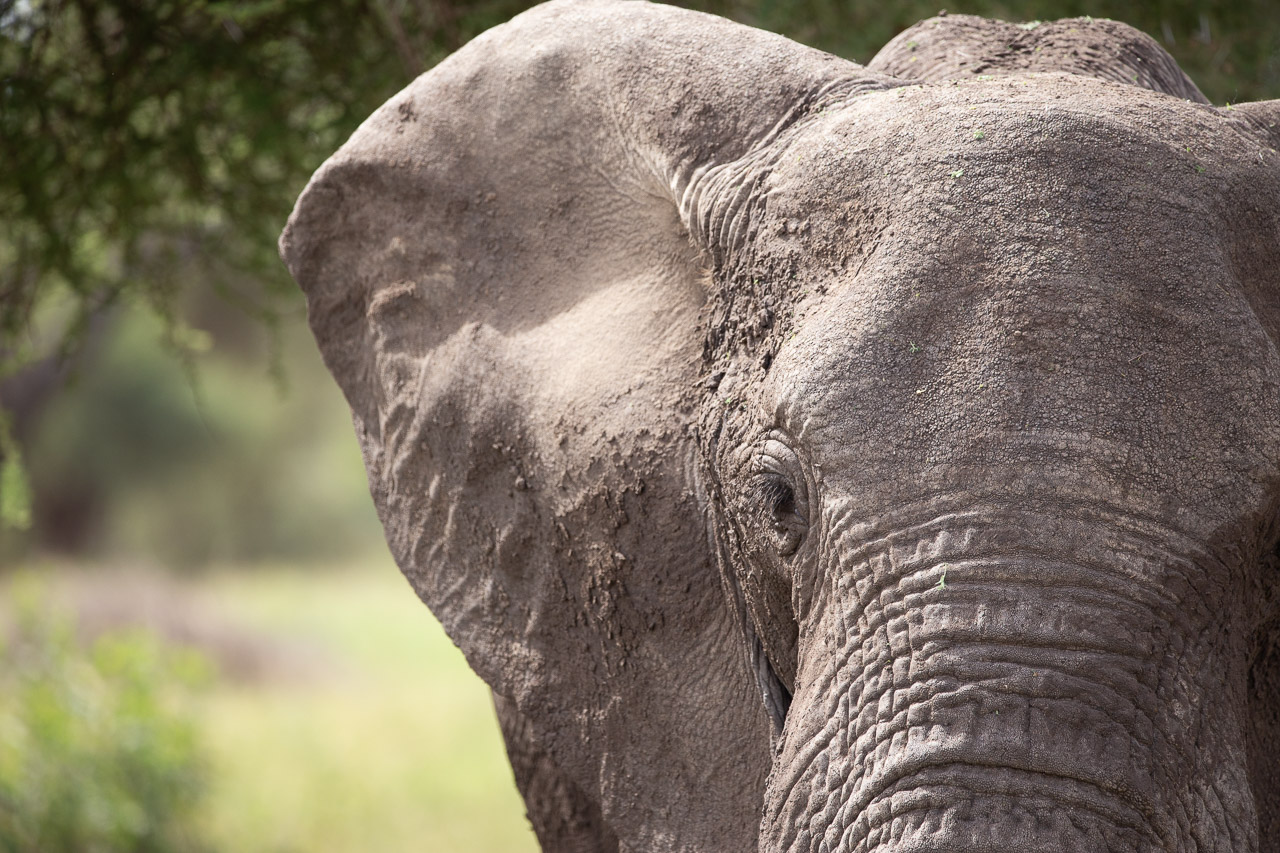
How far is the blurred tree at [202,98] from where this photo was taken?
2775 mm

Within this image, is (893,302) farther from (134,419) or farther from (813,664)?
(134,419)

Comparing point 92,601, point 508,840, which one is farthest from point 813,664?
point 92,601

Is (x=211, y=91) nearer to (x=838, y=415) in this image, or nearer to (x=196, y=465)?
(x=838, y=415)

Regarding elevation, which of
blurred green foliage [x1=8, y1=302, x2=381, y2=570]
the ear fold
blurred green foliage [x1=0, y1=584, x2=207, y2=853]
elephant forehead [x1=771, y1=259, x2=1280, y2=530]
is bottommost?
blurred green foliage [x1=8, y1=302, x2=381, y2=570]

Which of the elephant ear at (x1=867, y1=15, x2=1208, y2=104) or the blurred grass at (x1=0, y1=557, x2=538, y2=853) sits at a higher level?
the elephant ear at (x1=867, y1=15, x2=1208, y2=104)

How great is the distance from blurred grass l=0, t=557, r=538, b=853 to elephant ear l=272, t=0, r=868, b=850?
367cm

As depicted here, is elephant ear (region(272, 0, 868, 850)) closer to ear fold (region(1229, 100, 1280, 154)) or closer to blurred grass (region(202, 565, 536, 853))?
ear fold (region(1229, 100, 1280, 154))

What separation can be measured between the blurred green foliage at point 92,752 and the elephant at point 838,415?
11.4 feet

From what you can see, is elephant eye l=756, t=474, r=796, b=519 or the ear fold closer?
elephant eye l=756, t=474, r=796, b=519

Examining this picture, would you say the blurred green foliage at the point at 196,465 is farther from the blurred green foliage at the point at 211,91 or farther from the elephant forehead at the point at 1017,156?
the elephant forehead at the point at 1017,156

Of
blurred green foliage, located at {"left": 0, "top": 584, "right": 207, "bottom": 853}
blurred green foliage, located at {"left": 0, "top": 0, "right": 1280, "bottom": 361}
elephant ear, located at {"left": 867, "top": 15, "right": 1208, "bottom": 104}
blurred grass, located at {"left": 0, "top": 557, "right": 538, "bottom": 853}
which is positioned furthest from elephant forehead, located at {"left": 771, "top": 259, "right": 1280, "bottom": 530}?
blurred grass, located at {"left": 0, "top": 557, "right": 538, "bottom": 853}

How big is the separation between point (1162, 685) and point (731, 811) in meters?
0.58

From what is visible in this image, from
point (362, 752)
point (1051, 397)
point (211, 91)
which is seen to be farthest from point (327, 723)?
point (1051, 397)

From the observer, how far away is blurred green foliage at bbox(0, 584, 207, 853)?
16.1 ft
